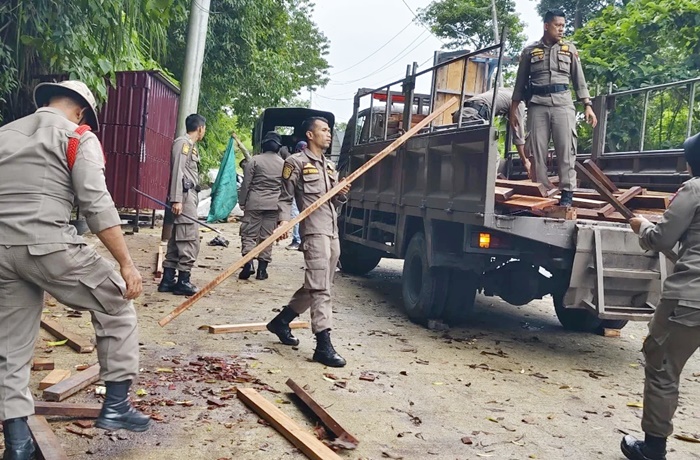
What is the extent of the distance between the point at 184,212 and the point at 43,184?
4627mm

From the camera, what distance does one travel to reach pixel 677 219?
3.90 metres

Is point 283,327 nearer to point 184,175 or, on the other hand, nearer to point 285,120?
point 184,175

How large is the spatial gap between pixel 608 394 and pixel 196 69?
30.6 feet

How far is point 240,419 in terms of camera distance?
419cm

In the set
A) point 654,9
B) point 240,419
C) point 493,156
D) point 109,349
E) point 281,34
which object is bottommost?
point 240,419

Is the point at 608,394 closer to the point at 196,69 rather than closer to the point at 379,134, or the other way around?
the point at 379,134

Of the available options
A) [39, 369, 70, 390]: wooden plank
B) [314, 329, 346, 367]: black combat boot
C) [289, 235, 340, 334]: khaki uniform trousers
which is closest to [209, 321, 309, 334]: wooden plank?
[289, 235, 340, 334]: khaki uniform trousers

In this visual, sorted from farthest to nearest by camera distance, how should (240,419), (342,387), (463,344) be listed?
(463,344) < (342,387) < (240,419)

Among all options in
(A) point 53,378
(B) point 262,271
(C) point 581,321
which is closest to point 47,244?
(A) point 53,378

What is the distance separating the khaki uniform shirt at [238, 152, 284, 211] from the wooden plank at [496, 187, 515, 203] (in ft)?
13.6

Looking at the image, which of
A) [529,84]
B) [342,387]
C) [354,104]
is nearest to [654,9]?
[354,104]

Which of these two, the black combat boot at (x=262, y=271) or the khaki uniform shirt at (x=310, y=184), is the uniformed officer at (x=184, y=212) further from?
the khaki uniform shirt at (x=310, y=184)

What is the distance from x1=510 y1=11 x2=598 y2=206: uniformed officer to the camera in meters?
6.77

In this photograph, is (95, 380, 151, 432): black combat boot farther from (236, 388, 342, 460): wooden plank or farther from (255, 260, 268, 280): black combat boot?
(255, 260, 268, 280): black combat boot
